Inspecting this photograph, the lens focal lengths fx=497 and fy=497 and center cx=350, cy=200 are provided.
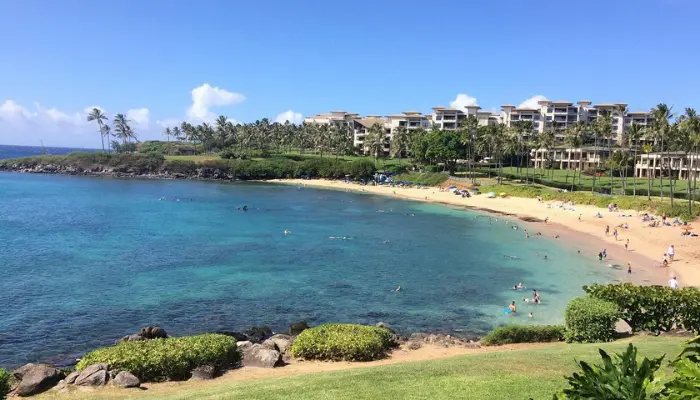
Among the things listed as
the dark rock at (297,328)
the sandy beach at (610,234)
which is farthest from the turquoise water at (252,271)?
the sandy beach at (610,234)

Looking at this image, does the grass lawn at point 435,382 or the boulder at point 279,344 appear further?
the boulder at point 279,344

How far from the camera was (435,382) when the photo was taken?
14.1 m

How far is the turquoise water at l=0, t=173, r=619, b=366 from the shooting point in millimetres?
30125

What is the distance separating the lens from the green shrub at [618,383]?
213 inches

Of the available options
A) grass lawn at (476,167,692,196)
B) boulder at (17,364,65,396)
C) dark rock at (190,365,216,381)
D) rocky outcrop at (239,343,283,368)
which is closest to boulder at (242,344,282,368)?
rocky outcrop at (239,343,283,368)

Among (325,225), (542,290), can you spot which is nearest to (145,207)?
(325,225)

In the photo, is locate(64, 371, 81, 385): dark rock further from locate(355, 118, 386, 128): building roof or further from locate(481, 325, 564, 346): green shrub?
locate(355, 118, 386, 128): building roof

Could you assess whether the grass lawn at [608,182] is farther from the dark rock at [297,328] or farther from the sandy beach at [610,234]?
the dark rock at [297,328]

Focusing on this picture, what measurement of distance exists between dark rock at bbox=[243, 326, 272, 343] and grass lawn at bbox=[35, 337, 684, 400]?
8089mm

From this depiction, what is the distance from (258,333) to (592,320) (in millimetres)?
16621

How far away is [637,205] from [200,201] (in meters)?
73.1

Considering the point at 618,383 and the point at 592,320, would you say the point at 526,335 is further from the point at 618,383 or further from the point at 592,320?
the point at 618,383

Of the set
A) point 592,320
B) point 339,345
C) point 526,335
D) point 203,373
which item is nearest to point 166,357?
point 203,373

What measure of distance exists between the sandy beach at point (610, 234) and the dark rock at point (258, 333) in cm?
3063
